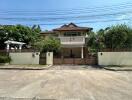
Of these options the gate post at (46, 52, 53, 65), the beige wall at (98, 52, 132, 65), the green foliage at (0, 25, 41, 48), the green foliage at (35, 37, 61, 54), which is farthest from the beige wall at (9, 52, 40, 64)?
the green foliage at (0, 25, 41, 48)

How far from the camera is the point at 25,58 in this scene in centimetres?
2773

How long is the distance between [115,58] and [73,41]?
34.3 feet

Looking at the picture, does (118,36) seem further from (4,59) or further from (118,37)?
(4,59)

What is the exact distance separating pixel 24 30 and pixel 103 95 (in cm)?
3431

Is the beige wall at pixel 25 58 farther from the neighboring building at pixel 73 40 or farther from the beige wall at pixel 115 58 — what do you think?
the neighboring building at pixel 73 40

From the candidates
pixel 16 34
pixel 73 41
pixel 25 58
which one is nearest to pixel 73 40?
pixel 73 41

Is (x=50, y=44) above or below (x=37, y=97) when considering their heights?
above

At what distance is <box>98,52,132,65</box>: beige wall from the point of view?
86.1ft

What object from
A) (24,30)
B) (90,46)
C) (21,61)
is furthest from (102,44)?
(24,30)

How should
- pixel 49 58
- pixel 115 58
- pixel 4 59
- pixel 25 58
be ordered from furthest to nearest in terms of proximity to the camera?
pixel 25 58 < pixel 49 58 < pixel 4 59 < pixel 115 58

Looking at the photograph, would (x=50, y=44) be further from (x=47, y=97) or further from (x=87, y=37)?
(x=47, y=97)

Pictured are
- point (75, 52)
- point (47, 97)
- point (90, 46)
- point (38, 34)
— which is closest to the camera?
point (47, 97)

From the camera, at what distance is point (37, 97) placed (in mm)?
10047

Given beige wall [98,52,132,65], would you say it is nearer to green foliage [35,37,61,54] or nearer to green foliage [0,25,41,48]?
green foliage [35,37,61,54]
